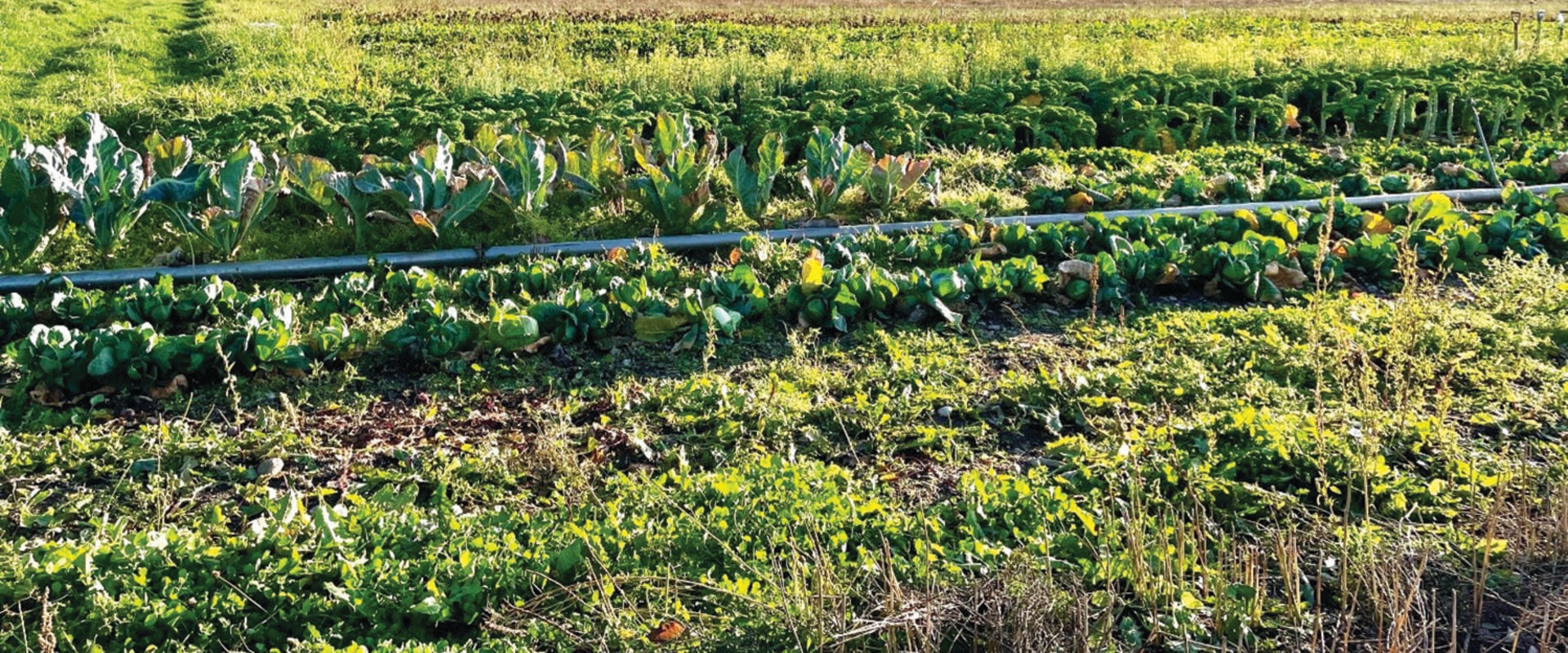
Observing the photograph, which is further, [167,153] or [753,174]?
[753,174]

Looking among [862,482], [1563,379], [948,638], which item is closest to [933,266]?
[862,482]

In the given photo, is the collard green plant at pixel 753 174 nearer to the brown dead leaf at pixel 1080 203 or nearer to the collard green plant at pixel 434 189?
the collard green plant at pixel 434 189

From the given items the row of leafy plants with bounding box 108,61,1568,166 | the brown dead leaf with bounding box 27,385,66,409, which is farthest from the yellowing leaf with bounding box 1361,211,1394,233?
the brown dead leaf with bounding box 27,385,66,409

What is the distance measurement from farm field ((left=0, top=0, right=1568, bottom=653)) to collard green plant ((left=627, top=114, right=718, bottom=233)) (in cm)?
3

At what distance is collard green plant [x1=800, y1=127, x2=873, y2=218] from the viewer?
666 centimetres

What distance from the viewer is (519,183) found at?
20.7 feet

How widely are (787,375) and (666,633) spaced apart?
6.25 feet

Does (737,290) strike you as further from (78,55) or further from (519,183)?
(78,55)

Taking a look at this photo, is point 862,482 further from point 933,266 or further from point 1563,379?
point 1563,379

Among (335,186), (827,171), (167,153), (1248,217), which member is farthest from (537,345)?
(1248,217)

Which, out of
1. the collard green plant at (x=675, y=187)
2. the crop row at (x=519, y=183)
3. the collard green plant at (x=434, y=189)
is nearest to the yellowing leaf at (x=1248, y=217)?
the crop row at (x=519, y=183)

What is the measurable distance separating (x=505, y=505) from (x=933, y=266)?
9.58 ft

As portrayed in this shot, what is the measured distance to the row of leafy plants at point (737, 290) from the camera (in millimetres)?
4555

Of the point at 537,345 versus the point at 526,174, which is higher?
the point at 526,174
